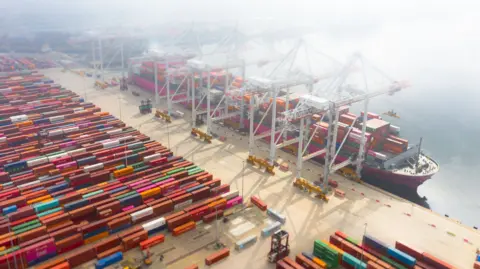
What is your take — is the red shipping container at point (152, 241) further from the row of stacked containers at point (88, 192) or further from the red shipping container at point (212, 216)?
the red shipping container at point (212, 216)

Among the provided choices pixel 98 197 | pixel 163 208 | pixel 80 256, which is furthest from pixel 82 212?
pixel 163 208

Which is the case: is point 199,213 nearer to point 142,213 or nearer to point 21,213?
point 142,213

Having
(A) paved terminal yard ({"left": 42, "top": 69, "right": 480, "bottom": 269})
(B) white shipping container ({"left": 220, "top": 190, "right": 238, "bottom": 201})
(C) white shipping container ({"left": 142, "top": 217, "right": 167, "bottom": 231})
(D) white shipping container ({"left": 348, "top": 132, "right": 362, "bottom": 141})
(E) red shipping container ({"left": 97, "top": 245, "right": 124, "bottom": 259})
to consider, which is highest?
(D) white shipping container ({"left": 348, "top": 132, "right": 362, "bottom": 141})

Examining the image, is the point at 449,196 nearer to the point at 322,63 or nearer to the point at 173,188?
the point at 173,188

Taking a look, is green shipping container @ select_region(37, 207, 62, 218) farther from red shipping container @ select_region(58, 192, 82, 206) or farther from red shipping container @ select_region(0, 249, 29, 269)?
red shipping container @ select_region(0, 249, 29, 269)

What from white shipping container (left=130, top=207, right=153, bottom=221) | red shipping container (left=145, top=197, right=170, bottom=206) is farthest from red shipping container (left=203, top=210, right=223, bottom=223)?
white shipping container (left=130, top=207, right=153, bottom=221)

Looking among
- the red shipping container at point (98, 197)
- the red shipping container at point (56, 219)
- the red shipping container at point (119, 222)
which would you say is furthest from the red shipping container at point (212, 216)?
the red shipping container at point (56, 219)
